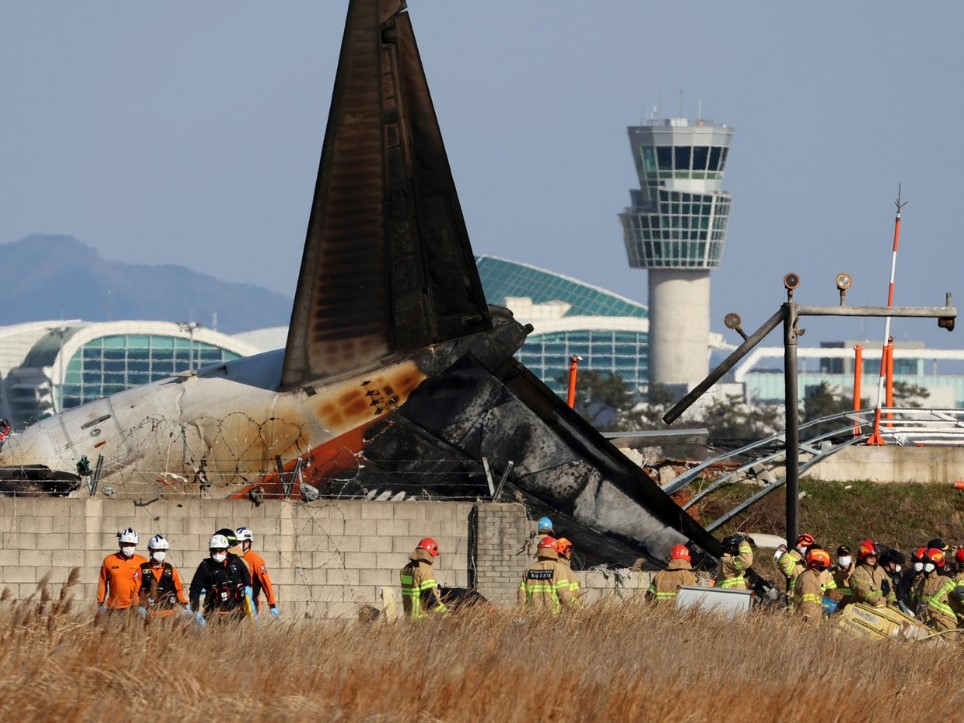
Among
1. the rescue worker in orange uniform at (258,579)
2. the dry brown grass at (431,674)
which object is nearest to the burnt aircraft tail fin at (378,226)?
the rescue worker in orange uniform at (258,579)

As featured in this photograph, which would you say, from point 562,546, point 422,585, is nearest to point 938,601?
point 562,546

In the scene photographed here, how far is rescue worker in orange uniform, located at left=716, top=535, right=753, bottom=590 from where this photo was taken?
2405cm

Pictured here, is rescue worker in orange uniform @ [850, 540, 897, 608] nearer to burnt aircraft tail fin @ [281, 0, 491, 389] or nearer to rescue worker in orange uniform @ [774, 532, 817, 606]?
rescue worker in orange uniform @ [774, 532, 817, 606]

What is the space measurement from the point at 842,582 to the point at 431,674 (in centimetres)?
1162

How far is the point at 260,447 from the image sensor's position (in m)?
26.8

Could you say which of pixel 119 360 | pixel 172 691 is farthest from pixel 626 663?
pixel 119 360

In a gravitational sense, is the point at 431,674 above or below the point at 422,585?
below

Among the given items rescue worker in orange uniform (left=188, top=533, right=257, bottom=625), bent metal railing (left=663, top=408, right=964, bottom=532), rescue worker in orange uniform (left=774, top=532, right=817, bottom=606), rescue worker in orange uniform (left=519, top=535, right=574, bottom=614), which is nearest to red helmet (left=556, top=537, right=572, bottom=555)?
rescue worker in orange uniform (left=519, top=535, right=574, bottom=614)

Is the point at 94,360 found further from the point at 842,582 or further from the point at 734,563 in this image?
the point at 734,563

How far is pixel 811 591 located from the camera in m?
22.2

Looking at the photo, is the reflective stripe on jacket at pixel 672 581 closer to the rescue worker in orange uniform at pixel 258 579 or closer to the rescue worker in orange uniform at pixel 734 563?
the rescue worker in orange uniform at pixel 734 563

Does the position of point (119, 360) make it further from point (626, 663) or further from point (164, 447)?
point (626, 663)

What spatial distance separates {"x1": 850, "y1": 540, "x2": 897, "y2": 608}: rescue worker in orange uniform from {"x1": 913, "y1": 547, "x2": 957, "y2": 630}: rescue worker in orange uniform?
20.9 inches

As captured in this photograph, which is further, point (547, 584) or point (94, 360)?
point (94, 360)
